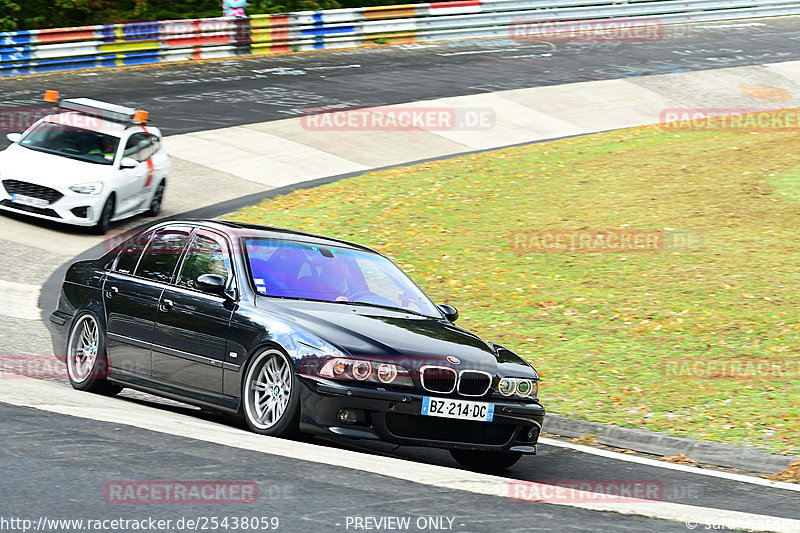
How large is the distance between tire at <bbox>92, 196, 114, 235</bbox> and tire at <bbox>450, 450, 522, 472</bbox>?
10365mm

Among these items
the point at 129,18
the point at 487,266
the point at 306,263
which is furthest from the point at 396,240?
the point at 129,18

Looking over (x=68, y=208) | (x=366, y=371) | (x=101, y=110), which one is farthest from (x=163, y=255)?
(x=101, y=110)

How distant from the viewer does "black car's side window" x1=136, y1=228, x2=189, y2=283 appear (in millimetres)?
8703

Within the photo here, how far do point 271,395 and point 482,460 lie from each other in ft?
4.96

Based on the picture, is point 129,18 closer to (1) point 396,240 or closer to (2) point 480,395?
(1) point 396,240

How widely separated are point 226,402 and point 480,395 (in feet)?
5.58

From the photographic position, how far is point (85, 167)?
17047 millimetres

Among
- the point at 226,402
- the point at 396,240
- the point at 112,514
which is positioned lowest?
the point at 396,240

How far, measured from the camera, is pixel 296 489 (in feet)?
19.0

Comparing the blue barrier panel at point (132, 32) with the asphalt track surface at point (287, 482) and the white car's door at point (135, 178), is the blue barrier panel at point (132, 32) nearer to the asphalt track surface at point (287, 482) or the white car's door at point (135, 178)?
the white car's door at point (135, 178)

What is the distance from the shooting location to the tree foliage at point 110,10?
3303 cm

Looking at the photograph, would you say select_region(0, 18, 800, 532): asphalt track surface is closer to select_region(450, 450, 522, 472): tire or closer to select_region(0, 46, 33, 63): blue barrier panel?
select_region(450, 450, 522, 472): tire

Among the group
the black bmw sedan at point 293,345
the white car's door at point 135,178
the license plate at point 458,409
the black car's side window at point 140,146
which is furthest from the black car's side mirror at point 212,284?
the black car's side window at point 140,146

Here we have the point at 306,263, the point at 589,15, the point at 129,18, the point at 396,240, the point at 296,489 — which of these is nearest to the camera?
the point at 296,489
